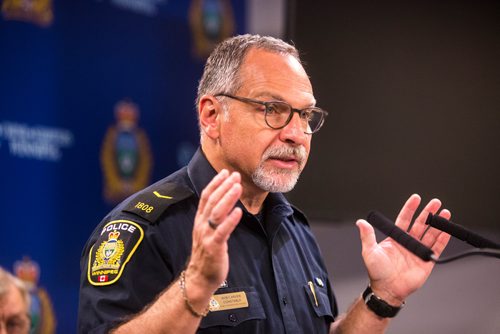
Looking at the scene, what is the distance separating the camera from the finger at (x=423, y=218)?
2326 mm

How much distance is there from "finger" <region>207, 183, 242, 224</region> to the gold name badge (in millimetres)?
394

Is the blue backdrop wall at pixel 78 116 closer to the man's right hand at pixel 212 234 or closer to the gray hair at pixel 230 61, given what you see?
the gray hair at pixel 230 61

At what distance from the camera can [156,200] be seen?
2.22m

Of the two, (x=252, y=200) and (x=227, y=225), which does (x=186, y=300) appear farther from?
(x=252, y=200)

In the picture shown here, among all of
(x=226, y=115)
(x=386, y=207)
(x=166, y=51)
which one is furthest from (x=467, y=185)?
(x=226, y=115)

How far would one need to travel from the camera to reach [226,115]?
2.35 metres

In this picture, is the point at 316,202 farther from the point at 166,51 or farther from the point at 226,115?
the point at 226,115

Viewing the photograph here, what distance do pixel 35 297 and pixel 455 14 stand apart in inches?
90.3

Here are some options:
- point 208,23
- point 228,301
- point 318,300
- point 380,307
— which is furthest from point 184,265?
point 208,23

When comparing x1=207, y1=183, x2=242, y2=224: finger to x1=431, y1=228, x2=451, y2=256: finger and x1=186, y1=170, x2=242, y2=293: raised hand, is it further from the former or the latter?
x1=431, y1=228, x2=451, y2=256: finger

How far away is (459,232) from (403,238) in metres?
0.16

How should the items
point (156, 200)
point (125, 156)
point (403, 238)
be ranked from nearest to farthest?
point (403, 238), point (156, 200), point (125, 156)

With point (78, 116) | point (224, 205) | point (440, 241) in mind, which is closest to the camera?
point (224, 205)

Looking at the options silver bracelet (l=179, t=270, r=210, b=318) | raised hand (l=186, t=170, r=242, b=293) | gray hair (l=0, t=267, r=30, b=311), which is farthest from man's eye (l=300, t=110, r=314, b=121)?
gray hair (l=0, t=267, r=30, b=311)
